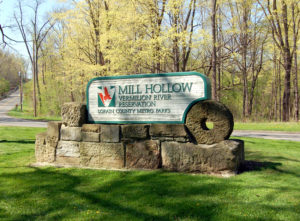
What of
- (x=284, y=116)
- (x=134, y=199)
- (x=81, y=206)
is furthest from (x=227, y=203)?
(x=284, y=116)

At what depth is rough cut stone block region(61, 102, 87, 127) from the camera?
5520 millimetres

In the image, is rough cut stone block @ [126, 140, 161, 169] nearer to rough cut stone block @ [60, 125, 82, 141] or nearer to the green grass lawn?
the green grass lawn

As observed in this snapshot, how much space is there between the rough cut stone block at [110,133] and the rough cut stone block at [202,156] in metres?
0.93

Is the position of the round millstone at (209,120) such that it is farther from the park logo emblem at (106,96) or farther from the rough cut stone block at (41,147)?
the rough cut stone block at (41,147)

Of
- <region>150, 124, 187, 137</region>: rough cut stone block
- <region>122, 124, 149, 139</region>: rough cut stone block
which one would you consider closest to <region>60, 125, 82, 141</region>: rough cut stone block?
<region>122, 124, 149, 139</region>: rough cut stone block

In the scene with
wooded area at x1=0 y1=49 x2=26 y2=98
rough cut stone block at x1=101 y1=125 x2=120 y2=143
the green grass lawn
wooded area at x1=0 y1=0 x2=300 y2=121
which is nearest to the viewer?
the green grass lawn

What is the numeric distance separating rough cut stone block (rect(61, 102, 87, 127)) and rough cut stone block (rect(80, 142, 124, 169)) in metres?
0.46

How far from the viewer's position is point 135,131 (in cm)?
506

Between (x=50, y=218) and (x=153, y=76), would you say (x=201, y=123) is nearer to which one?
(x=153, y=76)

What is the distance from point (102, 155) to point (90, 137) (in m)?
0.44

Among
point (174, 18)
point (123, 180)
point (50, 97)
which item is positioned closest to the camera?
point (123, 180)

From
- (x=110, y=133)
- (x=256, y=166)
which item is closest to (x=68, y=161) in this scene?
(x=110, y=133)

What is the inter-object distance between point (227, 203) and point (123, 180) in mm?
1826

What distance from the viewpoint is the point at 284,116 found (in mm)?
19359
